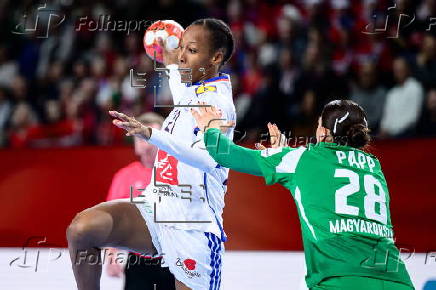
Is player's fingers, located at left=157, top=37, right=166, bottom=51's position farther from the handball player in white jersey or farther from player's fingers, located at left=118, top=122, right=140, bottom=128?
player's fingers, located at left=118, top=122, right=140, bottom=128

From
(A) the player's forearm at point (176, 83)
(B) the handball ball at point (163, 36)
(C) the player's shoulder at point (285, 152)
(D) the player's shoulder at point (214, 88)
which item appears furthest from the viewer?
(B) the handball ball at point (163, 36)

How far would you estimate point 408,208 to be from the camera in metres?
6.68

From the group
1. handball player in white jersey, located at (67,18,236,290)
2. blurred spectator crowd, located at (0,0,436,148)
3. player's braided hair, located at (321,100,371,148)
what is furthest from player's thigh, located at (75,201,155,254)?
blurred spectator crowd, located at (0,0,436,148)

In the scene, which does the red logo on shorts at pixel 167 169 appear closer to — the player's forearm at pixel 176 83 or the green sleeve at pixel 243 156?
the player's forearm at pixel 176 83

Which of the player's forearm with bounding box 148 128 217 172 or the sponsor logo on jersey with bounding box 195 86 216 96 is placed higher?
the sponsor logo on jersey with bounding box 195 86 216 96

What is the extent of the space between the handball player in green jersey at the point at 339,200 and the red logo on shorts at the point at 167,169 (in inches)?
26.6

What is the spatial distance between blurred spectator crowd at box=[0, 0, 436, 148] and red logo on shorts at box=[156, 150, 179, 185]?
3426 millimetres

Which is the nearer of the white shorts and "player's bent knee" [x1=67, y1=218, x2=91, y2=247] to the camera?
"player's bent knee" [x1=67, y1=218, x2=91, y2=247]

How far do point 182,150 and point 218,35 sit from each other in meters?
0.89

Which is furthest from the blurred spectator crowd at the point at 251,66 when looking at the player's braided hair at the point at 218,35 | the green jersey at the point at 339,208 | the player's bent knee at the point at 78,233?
the player's bent knee at the point at 78,233

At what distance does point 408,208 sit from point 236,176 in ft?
5.41

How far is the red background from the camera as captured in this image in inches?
262

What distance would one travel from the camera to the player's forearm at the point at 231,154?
137 inches

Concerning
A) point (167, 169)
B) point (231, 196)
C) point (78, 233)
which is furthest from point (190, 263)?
point (231, 196)
